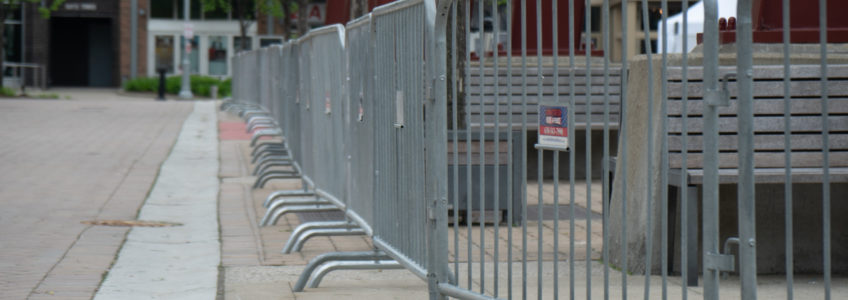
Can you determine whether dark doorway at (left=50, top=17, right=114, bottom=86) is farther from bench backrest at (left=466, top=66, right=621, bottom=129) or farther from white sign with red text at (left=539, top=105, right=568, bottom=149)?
white sign with red text at (left=539, top=105, right=568, bottom=149)

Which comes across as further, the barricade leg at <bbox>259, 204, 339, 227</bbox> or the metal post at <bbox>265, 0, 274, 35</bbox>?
the metal post at <bbox>265, 0, 274, 35</bbox>

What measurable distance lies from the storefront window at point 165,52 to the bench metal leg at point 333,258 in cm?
4889

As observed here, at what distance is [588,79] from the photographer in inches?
161

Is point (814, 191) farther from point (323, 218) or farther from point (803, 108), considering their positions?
point (323, 218)

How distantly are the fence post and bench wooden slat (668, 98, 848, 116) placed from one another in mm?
1375

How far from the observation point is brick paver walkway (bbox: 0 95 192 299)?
21.8 ft

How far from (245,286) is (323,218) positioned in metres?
3.05

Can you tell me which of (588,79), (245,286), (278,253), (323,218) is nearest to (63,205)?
(323,218)

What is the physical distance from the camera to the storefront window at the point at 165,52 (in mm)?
53906

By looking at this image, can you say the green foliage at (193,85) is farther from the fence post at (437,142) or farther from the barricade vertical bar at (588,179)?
the barricade vertical bar at (588,179)

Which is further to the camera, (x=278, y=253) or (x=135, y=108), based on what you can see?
(x=135, y=108)

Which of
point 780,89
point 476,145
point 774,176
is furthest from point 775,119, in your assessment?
point 476,145

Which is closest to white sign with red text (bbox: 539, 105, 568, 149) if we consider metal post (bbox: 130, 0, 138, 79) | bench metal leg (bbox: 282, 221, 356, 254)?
bench metal leg (bbox: 282, 221, 356, 254)

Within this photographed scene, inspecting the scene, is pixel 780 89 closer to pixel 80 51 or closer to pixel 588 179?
pixel 588 179
